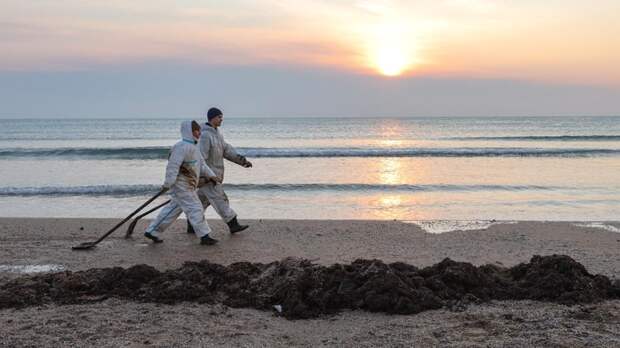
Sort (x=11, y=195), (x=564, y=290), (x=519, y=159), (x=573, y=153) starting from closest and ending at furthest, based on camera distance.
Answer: (x=564, y=290) → (x=11, y=195) → (x=519, y=159) → (x=573, y=153)

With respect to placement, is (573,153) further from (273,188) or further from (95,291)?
(95,291)

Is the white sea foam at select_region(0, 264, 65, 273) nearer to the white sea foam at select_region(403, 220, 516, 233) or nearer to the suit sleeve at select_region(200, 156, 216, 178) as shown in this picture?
the suit sleeve at select_region(200, 156, 216, 178)

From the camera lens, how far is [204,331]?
14.7ft

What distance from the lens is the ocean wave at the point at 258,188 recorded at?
47.7 ft

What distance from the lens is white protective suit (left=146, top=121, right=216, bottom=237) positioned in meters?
7.76

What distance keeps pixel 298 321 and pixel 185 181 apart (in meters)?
3.65

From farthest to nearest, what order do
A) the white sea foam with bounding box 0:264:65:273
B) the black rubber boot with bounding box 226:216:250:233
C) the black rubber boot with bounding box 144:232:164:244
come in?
the black rubber boot with bounding box 226:216:250:233, the black rubber boot with bounding box 144:232:164:244, the white sea foam with bounding box 0:264:65:273

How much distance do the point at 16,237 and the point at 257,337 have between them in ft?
18.8

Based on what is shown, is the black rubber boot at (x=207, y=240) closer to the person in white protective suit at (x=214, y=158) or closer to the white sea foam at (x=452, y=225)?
the person in white protective suit at (x=214, y=158)

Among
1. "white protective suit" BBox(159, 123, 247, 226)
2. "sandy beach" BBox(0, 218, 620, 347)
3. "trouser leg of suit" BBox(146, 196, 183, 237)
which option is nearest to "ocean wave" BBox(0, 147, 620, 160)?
"white protective suit" BBox(159, 123, 247, 226)

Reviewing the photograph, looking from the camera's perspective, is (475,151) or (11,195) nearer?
(11,195)

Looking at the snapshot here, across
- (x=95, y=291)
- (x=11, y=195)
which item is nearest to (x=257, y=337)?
(x=95, y=291)

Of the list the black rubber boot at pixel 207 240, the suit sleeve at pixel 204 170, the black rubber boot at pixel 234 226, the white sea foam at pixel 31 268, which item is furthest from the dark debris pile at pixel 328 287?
the black rubber boot at pixel 234 226

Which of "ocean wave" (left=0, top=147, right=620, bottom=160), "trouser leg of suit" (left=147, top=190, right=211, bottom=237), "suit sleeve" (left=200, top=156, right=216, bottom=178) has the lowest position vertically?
"ocean wave" (left=0, top=147, right=620, bottom=160)
